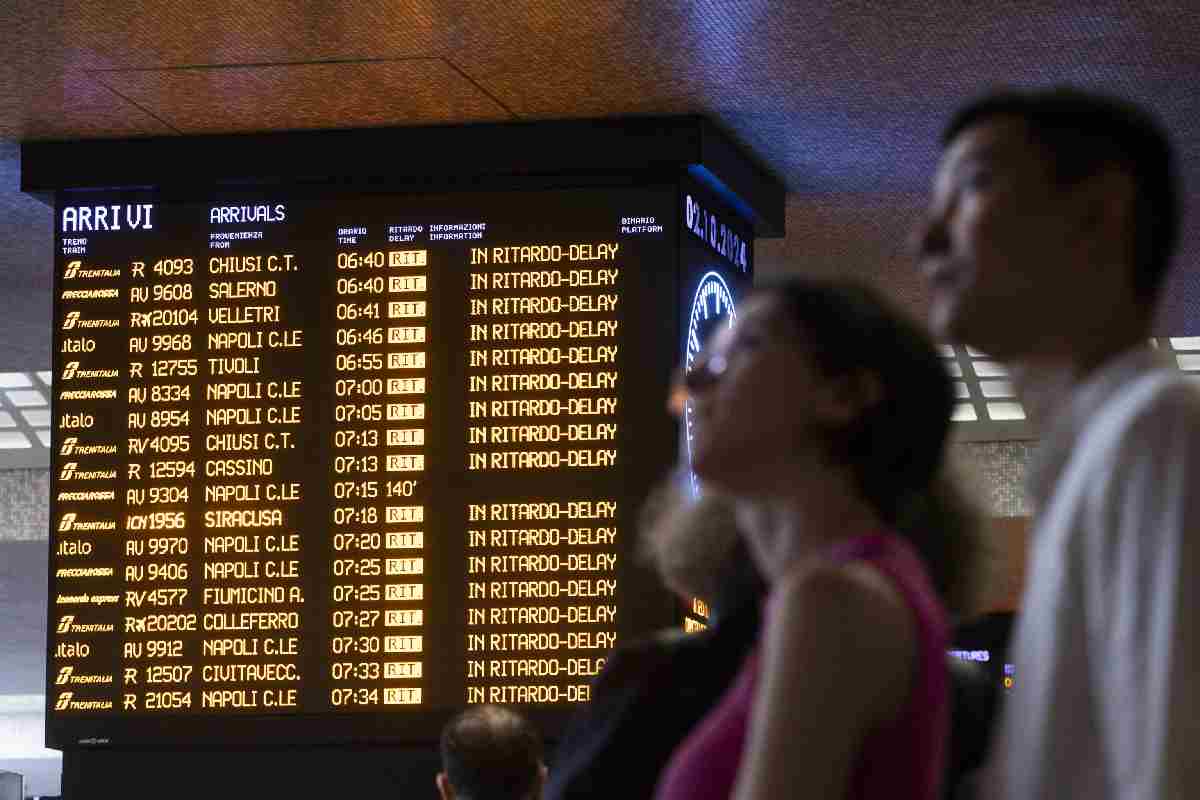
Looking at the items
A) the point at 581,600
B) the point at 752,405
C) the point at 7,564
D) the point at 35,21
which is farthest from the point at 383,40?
the point at 7,564

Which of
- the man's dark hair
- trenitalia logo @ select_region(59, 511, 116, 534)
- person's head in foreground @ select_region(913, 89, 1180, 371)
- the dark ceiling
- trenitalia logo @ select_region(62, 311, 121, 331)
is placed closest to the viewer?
person's head in foreground @ select_region(913, 89, 1180, 371)

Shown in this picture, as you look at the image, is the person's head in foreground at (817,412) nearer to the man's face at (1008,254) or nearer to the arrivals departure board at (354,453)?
the man's face at (1008,254)

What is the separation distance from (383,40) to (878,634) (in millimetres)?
4830

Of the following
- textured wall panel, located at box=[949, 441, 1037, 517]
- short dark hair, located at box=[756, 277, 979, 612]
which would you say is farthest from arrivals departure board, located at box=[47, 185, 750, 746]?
textured wall panel, located at box=[949, 441, 1037, 517]

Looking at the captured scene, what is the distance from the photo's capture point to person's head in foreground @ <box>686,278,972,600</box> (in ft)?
4.65

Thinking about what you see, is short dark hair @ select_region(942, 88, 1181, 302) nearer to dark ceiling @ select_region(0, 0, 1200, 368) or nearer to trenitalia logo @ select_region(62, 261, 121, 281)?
dark ceiling @ select_region(0, 0, 1200, 368)

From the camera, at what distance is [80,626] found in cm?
662

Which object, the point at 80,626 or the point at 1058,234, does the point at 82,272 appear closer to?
the point at 80,626

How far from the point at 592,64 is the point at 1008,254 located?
4791 mm

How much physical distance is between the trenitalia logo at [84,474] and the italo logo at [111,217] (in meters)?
0.81

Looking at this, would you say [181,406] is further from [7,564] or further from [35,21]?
[7,564]

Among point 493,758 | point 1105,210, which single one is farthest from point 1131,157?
point 493,758

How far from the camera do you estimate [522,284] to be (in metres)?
6.56

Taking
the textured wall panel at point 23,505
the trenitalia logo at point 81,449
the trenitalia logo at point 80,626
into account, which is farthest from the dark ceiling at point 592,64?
the textured wall panel at point 23,505
